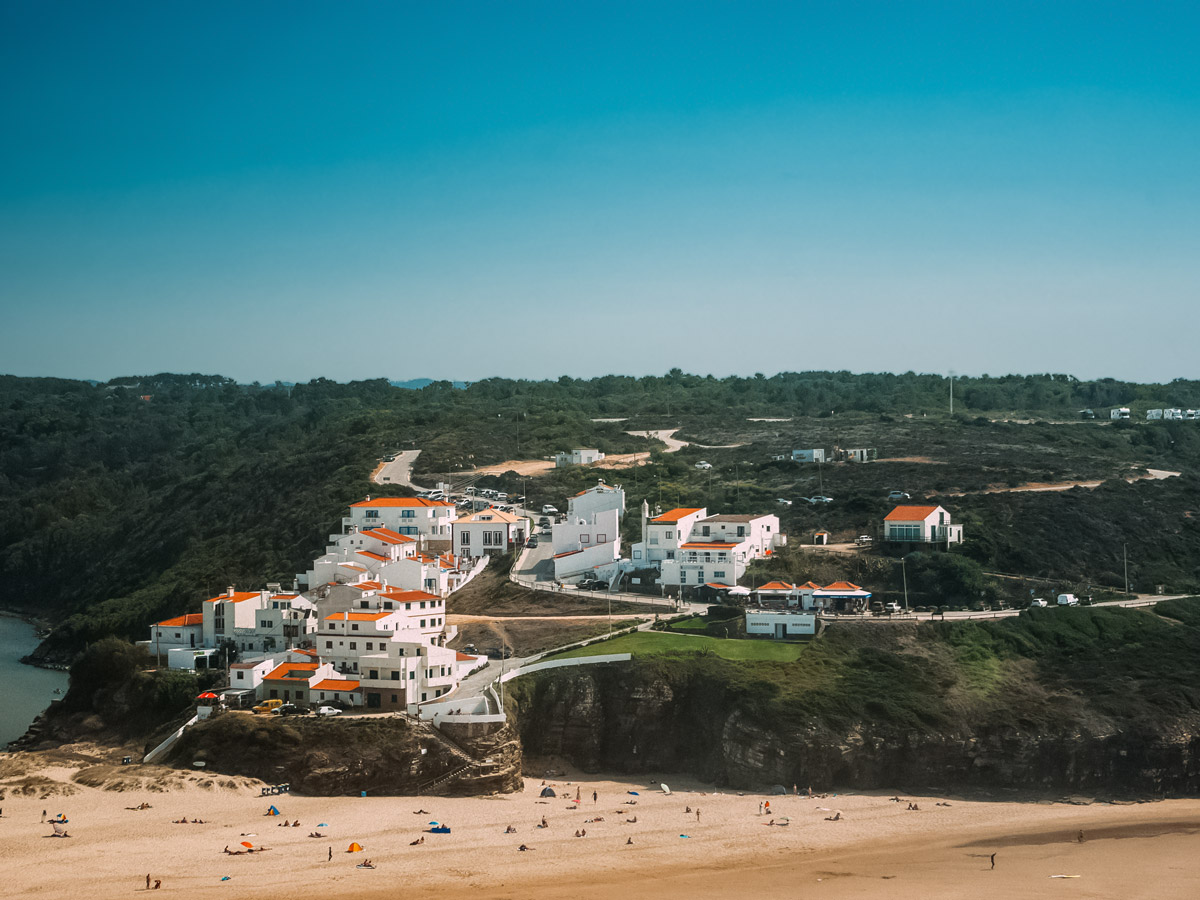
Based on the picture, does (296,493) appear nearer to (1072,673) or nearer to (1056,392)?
(1072,673)

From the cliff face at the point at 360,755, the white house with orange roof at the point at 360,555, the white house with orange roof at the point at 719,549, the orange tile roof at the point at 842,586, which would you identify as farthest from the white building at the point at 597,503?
the cliff face at the point at 360,755

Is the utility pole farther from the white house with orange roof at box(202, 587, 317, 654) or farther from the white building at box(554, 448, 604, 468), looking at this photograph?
the white building at box(554, 448, 604, 468)

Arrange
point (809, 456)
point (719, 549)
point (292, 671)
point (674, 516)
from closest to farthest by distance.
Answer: point (292, 671) < point (719, 549) < point (674, 516) < point (809, 456)

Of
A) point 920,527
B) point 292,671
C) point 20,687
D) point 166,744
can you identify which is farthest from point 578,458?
point 166,744

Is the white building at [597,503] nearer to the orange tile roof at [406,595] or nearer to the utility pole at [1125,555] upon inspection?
the orange tile roof at [406,595]

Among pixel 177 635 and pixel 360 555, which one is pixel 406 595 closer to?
pixel 360 555

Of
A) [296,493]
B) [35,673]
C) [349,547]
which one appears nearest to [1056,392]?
[296,493]

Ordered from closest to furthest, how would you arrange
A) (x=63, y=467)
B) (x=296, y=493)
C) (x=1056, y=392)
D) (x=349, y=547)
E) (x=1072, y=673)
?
(x=1072, y=673) → (x=349, y=547) → (x=296, y=493) → (x=63, y=467) → (x=1056, y=392)

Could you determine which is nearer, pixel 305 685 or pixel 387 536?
pixel 305 685
